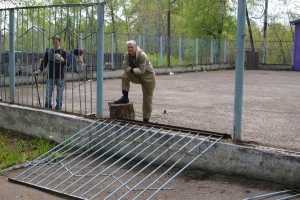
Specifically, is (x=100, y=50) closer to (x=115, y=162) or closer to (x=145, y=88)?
(x=145, y=88)

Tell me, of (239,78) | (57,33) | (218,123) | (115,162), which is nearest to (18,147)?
(57,33)

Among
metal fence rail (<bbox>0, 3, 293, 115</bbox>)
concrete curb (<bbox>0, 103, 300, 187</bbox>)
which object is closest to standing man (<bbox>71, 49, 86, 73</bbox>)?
metal fence rail (<bbox>0, 3, 293, 115</bbox>)

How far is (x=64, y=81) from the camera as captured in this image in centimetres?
786

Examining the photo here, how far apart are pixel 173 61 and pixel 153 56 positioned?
1.88m

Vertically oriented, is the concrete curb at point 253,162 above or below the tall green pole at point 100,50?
below

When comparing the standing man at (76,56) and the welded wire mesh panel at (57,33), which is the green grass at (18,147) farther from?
the standing man at (76,56)

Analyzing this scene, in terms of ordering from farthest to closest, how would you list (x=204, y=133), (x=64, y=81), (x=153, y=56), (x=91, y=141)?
(x=153, y=56)
(x=64, y=81)
(x=91, y=141)
(x=204, y=133)

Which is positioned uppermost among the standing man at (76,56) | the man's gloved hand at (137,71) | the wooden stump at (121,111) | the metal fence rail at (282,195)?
the standing man at (76,56)

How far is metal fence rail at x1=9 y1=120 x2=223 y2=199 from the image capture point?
4.92 m

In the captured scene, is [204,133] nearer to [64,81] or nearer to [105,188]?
[105,188]

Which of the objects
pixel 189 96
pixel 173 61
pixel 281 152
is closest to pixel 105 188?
pixel 281 152

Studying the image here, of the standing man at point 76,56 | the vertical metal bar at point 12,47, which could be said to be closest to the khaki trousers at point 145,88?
the standing man at point 76,56

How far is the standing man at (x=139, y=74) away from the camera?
6.76m

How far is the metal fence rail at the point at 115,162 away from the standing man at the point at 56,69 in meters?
1.27
